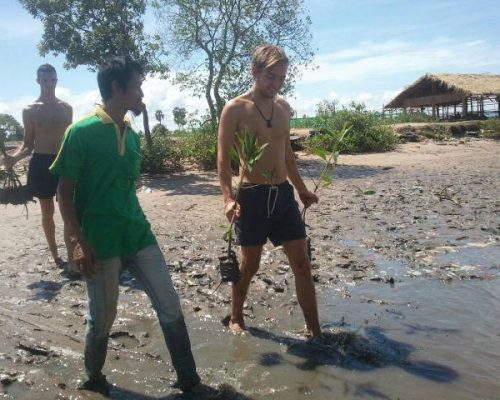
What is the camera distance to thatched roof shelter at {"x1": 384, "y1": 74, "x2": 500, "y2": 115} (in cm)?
3002

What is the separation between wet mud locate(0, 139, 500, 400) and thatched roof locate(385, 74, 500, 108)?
23354mm

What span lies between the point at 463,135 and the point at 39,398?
25.8 m

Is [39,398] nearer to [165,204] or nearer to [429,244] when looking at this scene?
[429,244]

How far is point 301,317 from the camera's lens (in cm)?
455

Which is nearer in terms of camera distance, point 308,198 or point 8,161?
point 308,198

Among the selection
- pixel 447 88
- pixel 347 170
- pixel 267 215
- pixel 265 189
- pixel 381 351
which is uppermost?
pixel 447 88

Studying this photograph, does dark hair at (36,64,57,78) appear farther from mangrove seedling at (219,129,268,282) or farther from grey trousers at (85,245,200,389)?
grey trousers at (85,245,200,389)

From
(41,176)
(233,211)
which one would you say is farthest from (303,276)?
(41,176)

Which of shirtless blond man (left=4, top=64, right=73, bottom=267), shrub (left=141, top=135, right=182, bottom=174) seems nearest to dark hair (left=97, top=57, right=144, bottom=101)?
shirtless blond man (left=4, top=64, right=73, bottom=267)

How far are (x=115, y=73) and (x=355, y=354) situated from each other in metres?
2.43

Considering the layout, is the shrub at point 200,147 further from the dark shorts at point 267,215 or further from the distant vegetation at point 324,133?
the dark shorts at point 267,215

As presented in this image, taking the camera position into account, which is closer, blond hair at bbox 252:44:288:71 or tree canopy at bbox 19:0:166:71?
blond hair at bbox 252:44:288:71

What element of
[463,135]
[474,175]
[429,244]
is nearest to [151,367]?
[429,244]

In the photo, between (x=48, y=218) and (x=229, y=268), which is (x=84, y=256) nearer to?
(x=229, y=268)
